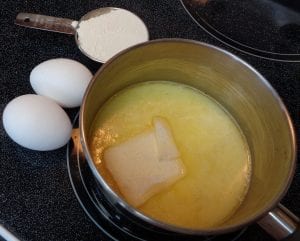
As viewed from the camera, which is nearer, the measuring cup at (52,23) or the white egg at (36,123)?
the white egg at (36,123)

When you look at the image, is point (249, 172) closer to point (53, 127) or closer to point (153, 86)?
point (153, 86)

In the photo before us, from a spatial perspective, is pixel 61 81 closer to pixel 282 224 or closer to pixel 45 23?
pixel 45 23

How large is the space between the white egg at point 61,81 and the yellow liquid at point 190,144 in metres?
0.06

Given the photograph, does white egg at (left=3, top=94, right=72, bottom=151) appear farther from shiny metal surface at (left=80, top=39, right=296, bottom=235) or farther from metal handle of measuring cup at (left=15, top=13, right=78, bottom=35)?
metal handle of measuring cup at (left=15, top=13, right=78, bottom=35)

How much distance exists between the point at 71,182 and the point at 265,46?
563 millimetres

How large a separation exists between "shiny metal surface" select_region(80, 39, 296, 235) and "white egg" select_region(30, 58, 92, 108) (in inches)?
2.0

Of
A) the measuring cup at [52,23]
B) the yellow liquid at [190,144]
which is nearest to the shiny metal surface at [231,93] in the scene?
the yellow liquid at [190,144]

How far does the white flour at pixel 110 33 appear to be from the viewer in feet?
2.81

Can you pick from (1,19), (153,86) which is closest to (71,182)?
(153,86)

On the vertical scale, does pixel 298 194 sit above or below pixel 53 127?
below

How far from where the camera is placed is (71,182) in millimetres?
726

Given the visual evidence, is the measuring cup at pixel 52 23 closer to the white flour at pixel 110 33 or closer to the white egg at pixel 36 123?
the white flour at pixel 110 33

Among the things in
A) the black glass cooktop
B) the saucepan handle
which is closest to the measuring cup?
the black glass cooktop

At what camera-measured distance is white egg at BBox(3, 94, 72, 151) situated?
0.69m
